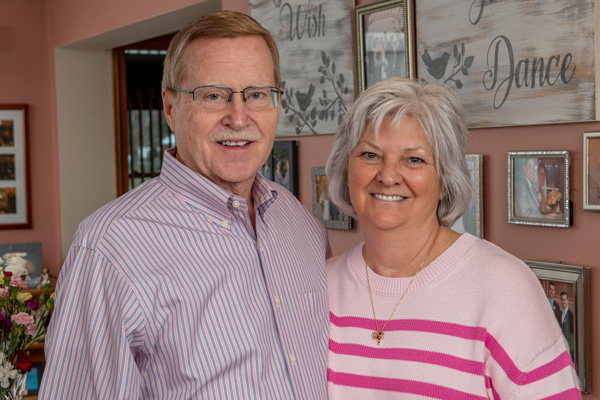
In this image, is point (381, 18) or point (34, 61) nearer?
point (381, 18)

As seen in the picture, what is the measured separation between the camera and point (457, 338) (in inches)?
55.1

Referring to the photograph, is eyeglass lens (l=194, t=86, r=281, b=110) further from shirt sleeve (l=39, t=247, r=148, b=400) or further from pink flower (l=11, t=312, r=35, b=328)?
pink flower (l=11, t=312, r=35, b=328)

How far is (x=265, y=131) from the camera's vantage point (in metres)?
1.48

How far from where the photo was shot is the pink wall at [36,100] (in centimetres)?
507

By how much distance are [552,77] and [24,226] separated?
4265 mm

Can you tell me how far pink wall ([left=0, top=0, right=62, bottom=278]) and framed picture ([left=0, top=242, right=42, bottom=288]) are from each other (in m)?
0.38

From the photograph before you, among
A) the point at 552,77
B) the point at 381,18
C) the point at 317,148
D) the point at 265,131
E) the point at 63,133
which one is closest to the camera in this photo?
the point at 265,131

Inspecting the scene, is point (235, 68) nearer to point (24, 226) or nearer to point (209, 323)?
point (209, 323)

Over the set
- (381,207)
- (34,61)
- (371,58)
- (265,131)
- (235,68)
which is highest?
(34,61)

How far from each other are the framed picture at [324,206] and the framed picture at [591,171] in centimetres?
107

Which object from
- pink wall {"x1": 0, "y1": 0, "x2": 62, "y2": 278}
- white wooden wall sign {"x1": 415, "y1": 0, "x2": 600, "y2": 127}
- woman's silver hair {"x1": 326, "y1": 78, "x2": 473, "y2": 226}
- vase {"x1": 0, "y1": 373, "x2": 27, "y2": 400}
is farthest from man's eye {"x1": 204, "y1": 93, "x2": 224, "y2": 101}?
pink wall {"x1": 0, "y1": 0, "x2": 62, "y2": 278}

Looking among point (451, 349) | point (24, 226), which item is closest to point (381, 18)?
point (451, 349)

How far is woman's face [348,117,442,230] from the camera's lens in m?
1.48


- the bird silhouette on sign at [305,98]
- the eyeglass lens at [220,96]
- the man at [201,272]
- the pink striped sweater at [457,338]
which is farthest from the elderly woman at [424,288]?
the bird silhouette on sign at [305,98]
